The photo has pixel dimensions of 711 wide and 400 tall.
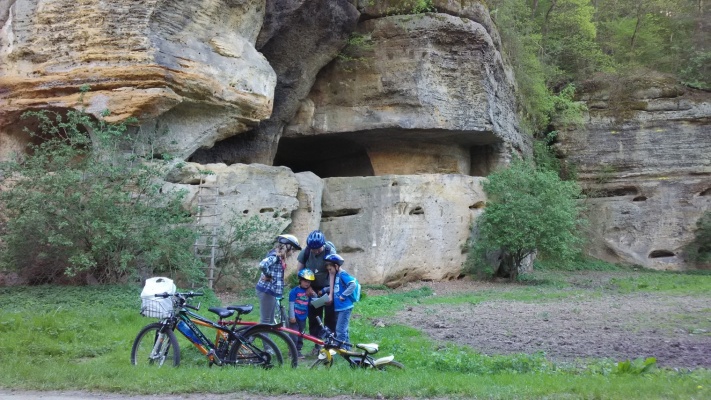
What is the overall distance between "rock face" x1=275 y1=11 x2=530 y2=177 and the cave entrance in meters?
0.62

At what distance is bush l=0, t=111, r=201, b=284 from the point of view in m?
11.8

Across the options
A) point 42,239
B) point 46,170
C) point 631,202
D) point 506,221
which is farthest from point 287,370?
point 631,202

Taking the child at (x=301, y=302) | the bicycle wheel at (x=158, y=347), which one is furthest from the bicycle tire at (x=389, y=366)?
the bicycle wheel at (x=158, y=347)

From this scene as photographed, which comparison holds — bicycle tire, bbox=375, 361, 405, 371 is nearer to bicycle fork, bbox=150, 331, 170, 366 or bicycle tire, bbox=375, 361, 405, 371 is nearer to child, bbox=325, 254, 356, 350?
child, bbox=325, 254, 356, 350

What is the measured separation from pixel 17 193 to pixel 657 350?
1164 cm

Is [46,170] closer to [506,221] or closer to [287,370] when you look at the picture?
[287,370]

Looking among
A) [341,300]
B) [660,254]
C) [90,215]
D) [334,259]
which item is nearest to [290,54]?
[90,215]

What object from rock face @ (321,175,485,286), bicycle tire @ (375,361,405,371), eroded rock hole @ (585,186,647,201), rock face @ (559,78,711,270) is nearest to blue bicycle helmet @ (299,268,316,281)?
bicycle tire @ (375,361,405,371)

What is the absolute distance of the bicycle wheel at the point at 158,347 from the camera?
670 cm

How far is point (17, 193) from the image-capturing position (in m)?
11.8

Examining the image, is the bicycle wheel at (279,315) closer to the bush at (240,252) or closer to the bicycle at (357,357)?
the bicycle at (357,357)

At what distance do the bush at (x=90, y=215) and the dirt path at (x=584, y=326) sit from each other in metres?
5.60

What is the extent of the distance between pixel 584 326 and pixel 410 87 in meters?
11.8

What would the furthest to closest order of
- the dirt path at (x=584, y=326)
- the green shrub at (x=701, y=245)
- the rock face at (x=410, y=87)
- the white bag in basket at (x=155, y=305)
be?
the green shrub at (x=701, y=245) < the rock face at (x=410, y=87) < the dirt path at (x=584, y=326) < the white bag in basket at (x=155, y=305)
